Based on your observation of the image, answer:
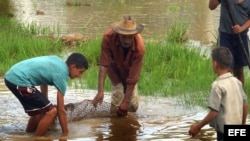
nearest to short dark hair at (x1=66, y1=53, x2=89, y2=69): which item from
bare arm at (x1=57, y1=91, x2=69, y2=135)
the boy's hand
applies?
bare arm at (x1=57, y1=91, x2=69, y2=135)

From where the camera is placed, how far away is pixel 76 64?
6.55 meters

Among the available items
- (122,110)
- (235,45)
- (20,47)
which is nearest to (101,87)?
(122,110)

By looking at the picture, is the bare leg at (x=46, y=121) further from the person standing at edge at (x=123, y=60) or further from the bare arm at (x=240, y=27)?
the bare arm at (x=240, y=27)

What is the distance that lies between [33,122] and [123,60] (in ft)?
4.09

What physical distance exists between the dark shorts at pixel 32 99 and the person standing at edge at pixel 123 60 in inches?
30.2

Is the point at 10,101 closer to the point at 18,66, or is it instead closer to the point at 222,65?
the point at 18,66

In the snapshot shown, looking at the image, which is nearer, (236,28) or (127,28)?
(127,28)

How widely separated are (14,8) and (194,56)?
399 inches

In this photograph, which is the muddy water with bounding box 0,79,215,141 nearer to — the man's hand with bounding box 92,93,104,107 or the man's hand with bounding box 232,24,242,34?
the man's hand with bounding box 92,93,104,107

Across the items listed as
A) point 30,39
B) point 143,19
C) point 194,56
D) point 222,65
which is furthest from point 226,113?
point 143,19

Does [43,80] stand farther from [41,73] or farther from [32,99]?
[32,99]

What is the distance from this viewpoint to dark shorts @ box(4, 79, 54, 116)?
6602 millimetres

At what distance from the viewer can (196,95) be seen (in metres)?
8.55

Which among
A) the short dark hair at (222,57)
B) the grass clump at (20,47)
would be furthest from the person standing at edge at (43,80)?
the grass clump at (20,47)
